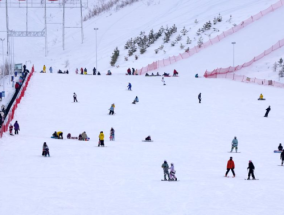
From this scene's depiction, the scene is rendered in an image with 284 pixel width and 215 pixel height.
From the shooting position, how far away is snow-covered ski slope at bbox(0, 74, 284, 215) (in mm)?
24719

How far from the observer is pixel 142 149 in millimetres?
37875

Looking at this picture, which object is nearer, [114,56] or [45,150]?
[45,150]

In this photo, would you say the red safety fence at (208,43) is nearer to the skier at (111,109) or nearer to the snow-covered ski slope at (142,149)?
the snow-covered ski slope at (142,149)

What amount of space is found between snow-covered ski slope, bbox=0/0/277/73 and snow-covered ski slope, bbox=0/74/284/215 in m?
21.8

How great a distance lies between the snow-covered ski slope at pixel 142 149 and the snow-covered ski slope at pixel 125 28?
71.5 ft

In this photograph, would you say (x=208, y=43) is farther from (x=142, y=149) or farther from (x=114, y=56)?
(x=142, y=149)

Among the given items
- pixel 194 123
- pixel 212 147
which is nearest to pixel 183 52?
pixel 194 123

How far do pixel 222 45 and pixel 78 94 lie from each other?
94.4 feet

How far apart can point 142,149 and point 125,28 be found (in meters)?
69.5

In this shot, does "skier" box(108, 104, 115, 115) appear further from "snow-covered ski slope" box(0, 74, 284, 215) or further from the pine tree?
the pine tree

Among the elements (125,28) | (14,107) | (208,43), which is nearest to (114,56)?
(208,43)

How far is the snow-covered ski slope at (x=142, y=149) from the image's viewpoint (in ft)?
81.1

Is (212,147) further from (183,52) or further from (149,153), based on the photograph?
(183,52)

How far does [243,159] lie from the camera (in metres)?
34.9
